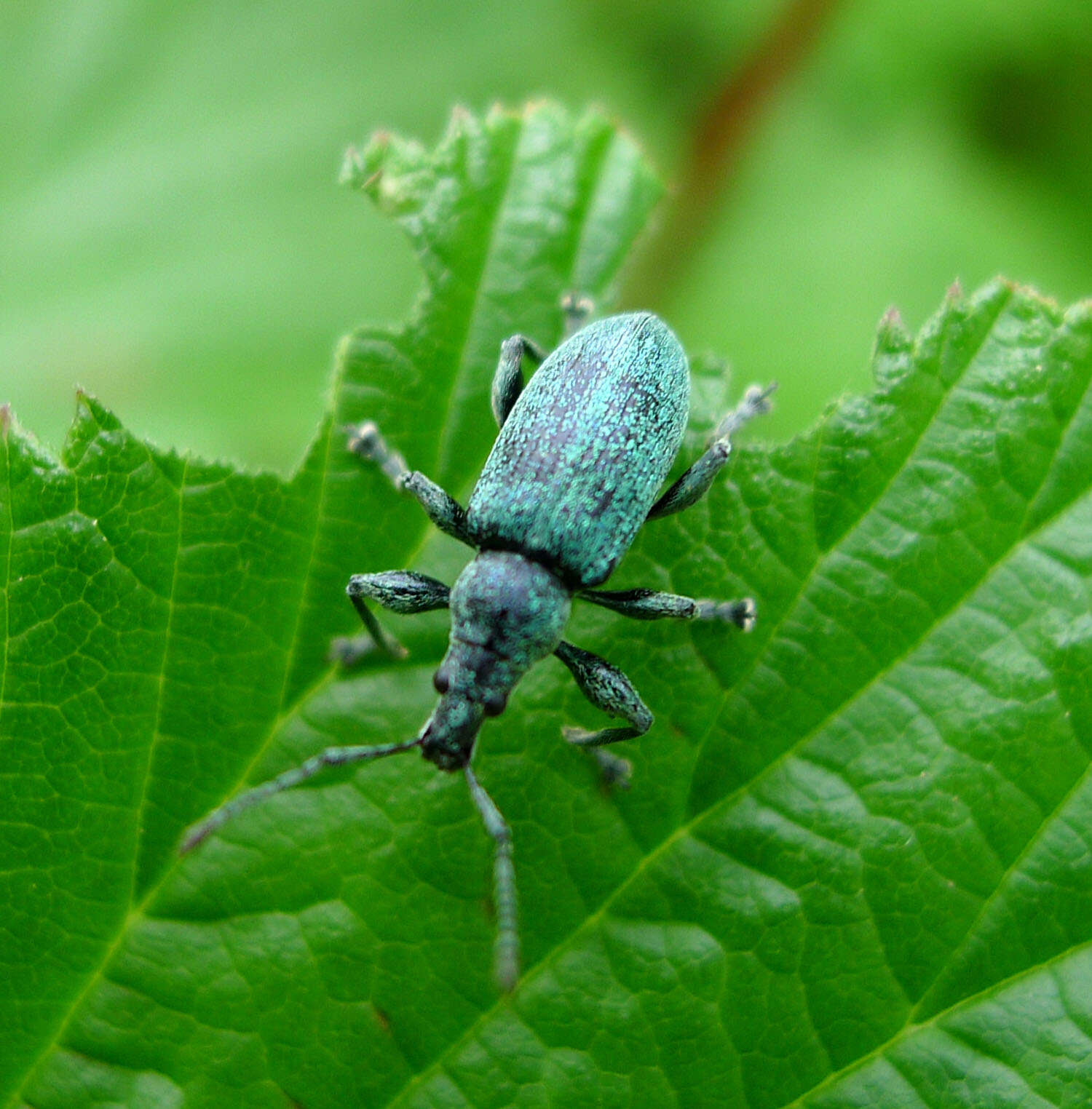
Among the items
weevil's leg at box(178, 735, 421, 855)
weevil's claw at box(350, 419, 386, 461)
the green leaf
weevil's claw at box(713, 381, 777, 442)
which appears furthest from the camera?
weevil's claw at box(713, 381, 777, 442)

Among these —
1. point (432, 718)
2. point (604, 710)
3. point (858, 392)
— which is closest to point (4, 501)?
point (432, 718)

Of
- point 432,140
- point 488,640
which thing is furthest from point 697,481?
point 432,140

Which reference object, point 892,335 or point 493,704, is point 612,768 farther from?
point 892,335

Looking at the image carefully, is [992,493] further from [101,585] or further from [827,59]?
[827,59]

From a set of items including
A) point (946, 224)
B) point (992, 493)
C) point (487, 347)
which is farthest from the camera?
point (946, 224)

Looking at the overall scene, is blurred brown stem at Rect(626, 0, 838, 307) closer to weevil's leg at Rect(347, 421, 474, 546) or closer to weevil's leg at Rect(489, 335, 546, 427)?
weevil's leg at Rect(489, 335, 546, 427)

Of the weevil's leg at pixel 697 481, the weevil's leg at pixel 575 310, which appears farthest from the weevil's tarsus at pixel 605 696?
the weevil's leg at pixel 575 310

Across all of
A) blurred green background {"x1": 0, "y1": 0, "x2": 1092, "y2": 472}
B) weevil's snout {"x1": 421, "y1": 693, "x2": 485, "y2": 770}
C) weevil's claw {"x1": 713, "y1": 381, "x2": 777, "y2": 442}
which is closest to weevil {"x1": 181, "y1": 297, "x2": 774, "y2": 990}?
weevil's snout {"x1": 421, "y1": 693, "x2": 485, "y2": 770}
